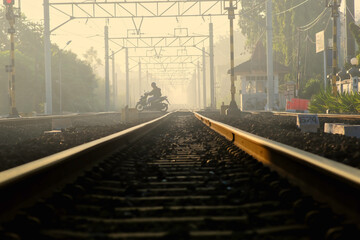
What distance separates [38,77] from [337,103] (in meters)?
32.6

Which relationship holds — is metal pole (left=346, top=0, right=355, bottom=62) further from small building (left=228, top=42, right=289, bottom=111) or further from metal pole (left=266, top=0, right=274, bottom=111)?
small building (left=228, top=42, right=289, bottom=111)

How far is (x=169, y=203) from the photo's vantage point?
2975 millimetres

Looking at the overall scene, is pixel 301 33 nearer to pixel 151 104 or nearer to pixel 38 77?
pixel 151 104

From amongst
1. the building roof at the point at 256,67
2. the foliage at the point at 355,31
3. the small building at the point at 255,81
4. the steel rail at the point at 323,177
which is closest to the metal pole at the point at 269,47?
the foliage at the point at 355,31

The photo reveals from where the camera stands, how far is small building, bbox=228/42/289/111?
33531 mm

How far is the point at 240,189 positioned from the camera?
11.0 feet

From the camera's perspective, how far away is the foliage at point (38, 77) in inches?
1623

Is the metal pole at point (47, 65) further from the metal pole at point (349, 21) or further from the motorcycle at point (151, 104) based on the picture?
the metal pole at point (349, 21)

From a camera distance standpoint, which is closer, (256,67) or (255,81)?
(256,67)

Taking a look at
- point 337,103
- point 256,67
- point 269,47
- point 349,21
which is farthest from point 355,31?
point 256,67

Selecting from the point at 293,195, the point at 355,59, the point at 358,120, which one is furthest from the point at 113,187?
the point at 355,59

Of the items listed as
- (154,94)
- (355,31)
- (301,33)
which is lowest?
(154,94)

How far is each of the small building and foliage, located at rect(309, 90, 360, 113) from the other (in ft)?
45.6

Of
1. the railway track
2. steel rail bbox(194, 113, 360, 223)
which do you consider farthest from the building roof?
the railway track
